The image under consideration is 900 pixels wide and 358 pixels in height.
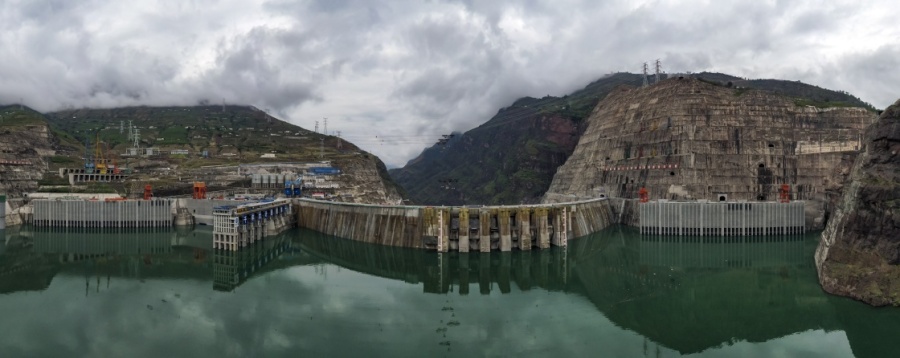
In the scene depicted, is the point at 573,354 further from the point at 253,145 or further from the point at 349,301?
the point at 253,145

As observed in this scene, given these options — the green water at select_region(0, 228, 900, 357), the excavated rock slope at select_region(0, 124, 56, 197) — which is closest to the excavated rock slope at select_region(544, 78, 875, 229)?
the green water at select_region(0, 228, 900, 357)

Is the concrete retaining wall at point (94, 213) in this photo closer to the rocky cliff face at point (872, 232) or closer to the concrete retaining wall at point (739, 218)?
the concrete retaining wall at point (739, 218)

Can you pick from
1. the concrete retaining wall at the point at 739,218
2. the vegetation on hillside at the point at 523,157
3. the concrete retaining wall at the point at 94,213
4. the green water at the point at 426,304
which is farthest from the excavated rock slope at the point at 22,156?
the vegetation on hillside at the point at 523,157

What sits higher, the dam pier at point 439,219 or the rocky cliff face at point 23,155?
the rocky cliff face at point 23,155

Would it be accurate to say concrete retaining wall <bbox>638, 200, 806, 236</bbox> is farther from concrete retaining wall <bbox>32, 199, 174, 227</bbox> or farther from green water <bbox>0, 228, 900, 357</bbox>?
concrete retaining wall <bbox>32, 199, 174, 227</bbox>

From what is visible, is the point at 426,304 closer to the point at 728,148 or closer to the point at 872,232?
the point at 872,232

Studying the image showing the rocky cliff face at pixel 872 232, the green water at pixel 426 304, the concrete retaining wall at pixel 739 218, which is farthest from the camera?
the concrete retaining wall at pixel 739 218

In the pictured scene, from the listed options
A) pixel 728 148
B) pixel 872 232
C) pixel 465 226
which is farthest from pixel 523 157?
pixel 872 232
